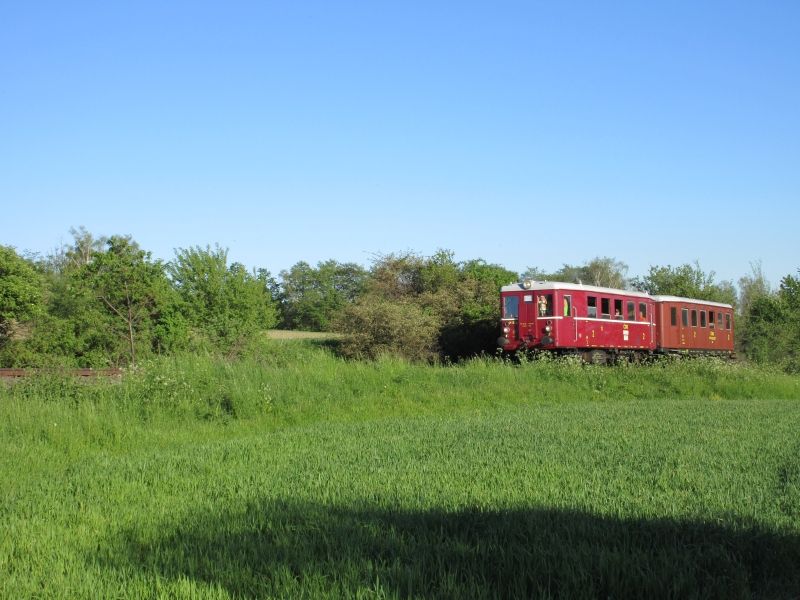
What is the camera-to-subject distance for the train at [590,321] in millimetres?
25766

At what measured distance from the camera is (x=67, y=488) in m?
7.41

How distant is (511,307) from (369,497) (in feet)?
69.9

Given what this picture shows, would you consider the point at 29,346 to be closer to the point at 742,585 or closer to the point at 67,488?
the point at 67,488

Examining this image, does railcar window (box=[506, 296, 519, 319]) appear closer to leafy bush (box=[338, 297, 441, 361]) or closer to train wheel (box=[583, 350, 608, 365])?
train wheel (box=[583, 350, 608, 365])

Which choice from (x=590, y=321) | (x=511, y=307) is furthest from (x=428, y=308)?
(x=590, y=321)

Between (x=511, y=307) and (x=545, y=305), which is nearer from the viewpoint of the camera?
(x=545, y=305)

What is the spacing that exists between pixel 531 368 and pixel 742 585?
16.8 metres

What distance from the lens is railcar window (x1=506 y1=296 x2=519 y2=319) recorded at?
89.0 feet

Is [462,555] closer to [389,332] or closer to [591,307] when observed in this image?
[591,307]

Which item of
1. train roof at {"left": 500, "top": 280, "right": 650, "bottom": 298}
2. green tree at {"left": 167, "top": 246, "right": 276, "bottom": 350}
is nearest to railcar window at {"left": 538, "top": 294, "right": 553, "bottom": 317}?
train roof at {"left": 500, "top": 280, "right": 650, "bottom": 298}

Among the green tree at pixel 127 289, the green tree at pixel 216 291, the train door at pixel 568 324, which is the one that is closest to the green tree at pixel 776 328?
the train door at pixel 568 324

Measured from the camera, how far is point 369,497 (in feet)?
21.4

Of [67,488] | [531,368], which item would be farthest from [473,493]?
[531,368]

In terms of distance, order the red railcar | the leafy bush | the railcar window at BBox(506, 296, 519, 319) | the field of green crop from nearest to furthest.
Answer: the field of green crop < the railcar window at BBox(506, 296, 519, 319) < the red railcar < the leafy bush
